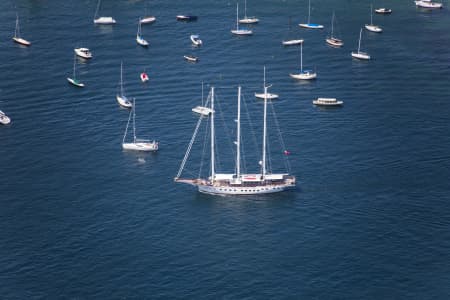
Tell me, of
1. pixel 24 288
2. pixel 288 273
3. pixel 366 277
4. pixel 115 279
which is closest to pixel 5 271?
pixel 24 288

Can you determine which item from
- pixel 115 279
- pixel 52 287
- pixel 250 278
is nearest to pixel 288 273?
pixel 250 278

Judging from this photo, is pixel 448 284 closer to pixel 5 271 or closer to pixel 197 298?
pixel 197 298

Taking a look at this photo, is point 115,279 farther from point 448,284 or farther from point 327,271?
point 448,284

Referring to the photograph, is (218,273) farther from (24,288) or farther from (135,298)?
(24,288)

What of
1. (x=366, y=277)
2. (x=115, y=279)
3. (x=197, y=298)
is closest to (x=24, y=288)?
(x=115, y=279)

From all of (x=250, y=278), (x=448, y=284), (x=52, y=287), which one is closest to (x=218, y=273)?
(x=250, y=278)

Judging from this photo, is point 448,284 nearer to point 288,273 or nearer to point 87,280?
point 288,273
